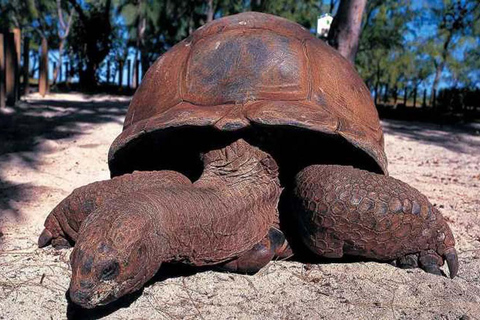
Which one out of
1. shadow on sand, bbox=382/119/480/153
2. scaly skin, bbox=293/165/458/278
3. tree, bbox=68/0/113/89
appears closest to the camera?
scaly skin, bbox=293/165/458/278

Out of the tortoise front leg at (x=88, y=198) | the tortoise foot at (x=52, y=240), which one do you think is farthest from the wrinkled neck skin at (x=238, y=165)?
the tortoise foot at (x=52, y=240)

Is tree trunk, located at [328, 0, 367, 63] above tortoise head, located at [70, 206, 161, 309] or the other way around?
above

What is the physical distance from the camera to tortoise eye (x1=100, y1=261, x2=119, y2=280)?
140 cm

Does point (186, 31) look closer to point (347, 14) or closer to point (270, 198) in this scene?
point (347, 14)

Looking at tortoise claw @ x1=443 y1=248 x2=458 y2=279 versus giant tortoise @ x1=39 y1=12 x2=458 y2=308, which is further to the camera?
tortoise claw @ x1=443 y1=248 x2=458 y2=279

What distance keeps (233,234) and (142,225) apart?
47cm

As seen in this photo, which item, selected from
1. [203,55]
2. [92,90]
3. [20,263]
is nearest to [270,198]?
[203,55]

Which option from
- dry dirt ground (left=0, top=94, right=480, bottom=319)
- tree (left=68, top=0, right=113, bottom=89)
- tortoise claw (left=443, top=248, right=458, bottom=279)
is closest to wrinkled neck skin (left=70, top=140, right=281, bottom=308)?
dry dirt ground (left=0, top=94, right=480, bottom=319)

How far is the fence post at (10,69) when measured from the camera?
310 inches

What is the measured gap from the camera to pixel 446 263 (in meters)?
2.23

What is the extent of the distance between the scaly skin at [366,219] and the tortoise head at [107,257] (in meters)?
0.71

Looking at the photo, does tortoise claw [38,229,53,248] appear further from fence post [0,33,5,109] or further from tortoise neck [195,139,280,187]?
fence post [0,33,5,109]

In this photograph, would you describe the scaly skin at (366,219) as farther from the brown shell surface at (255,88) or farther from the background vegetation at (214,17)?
the background vegetation at (214,17)

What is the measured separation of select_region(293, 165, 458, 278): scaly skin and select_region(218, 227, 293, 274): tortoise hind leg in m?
0.13
